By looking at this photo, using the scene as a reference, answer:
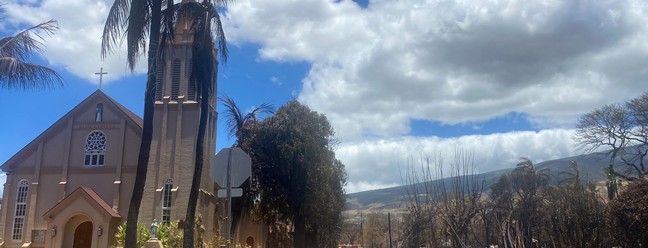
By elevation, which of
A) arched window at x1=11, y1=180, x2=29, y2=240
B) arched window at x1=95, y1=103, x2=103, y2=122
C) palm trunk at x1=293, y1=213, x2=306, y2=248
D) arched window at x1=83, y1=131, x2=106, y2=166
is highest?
arched window at x1=95, y1=103, x2=103, y2=122

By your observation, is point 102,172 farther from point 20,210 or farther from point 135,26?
point 135,26

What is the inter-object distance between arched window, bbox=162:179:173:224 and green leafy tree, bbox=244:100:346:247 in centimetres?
490

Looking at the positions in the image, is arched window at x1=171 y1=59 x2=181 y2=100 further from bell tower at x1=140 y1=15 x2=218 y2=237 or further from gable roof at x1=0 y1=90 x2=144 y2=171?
gable roof at x1=0 y1=90 x2=144 y2=171

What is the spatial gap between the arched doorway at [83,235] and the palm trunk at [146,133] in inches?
793

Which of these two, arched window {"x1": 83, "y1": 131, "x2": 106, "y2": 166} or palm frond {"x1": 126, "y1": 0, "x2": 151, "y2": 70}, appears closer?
palm frond {"x1": 126, "y1": 0, "x2": 151, "y2": 70}

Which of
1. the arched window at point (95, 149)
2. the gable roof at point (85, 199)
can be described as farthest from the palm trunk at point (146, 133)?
the arched window at point (95, 149)

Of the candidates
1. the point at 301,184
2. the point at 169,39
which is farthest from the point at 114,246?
the point at 169,39

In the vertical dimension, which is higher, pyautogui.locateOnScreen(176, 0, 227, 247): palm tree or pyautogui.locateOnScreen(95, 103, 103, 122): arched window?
pyautogui.locateOnScreen(95, 103, 103, 122): arched window

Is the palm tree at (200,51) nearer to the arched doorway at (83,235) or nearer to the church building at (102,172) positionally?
the church building at (102,172)

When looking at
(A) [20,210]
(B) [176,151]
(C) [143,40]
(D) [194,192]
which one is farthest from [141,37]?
(A) [20,210]

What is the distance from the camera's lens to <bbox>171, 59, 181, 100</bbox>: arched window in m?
33.3

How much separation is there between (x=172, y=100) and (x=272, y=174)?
23.6ft

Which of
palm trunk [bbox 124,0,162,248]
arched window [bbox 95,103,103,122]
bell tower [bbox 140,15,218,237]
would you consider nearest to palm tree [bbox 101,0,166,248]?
palm trunk [bbox 124,0,162,248]

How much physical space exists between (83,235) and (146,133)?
67.7ft
